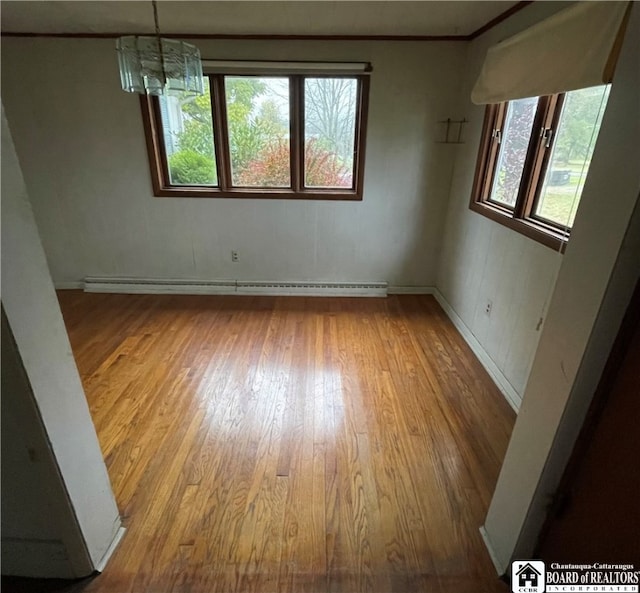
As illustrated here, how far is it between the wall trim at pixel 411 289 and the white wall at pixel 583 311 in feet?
8.30

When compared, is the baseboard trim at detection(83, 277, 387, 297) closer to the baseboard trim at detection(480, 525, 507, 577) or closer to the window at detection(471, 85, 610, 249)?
the window at detection(471, 85, 610, 249)

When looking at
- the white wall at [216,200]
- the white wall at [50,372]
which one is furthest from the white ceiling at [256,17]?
the white wall at [50,372]

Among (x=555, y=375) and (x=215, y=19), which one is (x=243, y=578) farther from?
(x=215, y=19)

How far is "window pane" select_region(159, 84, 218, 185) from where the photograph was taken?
3162 millimetres

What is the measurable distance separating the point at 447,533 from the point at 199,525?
1.01 meters

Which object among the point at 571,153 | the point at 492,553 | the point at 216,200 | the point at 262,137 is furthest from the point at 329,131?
the point at 492,553

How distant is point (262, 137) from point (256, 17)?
3.01 ft

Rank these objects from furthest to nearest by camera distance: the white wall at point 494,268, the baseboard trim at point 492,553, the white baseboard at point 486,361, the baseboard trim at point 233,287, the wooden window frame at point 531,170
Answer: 1. the baseboard trim at point 233,287
2. the white baseboard at point 486,361
3. the white wall at point 494,268
4. the wooden window frame at point 531,170
5. the baseboard trim at point 492,553

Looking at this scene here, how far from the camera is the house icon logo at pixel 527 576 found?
120 centimetres

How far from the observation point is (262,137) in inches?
128

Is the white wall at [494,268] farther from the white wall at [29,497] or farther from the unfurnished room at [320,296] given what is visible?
the white wall at [29,497]

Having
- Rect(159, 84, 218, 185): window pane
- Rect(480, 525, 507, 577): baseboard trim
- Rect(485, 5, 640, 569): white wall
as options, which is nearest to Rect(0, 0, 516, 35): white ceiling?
Rect(159, 84, 218, 185): window pane

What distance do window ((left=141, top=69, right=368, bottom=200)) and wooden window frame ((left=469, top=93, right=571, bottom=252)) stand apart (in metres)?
1.06

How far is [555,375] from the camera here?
105 cm
